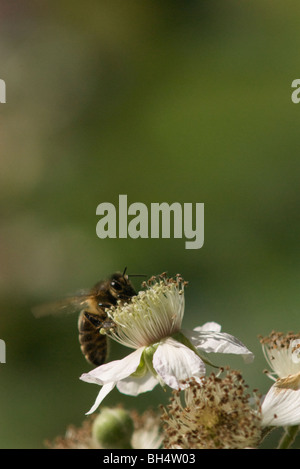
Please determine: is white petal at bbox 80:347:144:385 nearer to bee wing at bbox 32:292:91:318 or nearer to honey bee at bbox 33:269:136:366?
honey bee at bbox 33:269:136:366

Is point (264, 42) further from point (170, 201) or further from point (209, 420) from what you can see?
point (209, 420)

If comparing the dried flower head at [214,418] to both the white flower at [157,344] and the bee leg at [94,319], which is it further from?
the bee leg at [94,319]

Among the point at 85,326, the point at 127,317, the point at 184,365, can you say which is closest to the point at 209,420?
the point at 184,365

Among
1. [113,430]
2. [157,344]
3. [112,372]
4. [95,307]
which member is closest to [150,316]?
[157,344]

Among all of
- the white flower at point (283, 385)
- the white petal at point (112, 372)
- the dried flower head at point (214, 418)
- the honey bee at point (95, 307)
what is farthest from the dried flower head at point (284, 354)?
the honey bee at point (95, 307)

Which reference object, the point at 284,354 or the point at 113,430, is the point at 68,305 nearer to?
the point at 113,430

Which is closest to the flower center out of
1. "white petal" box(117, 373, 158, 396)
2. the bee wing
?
"white petal" box(117, 373, 158, 396)
